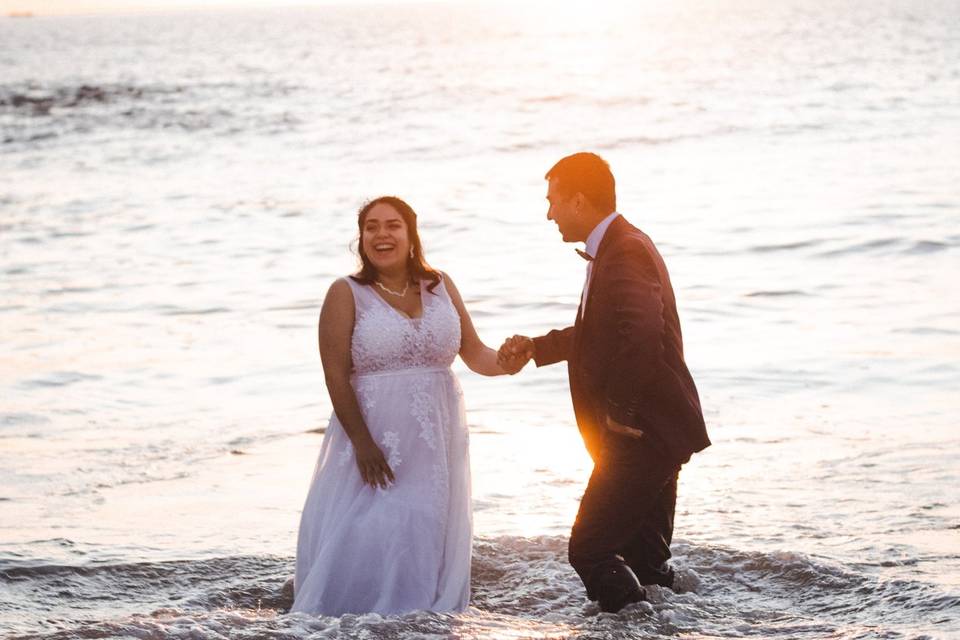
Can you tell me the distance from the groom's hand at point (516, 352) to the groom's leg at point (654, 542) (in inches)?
34.0

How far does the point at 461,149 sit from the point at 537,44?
187 feet

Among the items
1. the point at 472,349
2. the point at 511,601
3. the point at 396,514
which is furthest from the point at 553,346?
the point at 511,601

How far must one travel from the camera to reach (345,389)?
5.96 m

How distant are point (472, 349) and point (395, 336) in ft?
1.81

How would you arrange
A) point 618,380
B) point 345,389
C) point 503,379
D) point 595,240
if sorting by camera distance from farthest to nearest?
point 503,379
point 345,389
point 595,240
point 618,380

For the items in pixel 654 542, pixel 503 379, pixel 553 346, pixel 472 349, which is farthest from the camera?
pixel 503 379

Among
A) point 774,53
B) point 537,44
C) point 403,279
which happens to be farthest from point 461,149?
point 537,44

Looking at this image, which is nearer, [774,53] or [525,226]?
[525,226]

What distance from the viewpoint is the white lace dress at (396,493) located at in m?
5.98

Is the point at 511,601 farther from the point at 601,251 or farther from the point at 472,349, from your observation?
the point at 601,251

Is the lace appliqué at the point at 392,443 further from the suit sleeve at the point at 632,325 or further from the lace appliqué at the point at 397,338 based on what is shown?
the suit sleeve at the point at 632,325

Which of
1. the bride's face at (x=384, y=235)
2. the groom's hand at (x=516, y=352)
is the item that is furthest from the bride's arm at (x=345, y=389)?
the groom's hand at (x=516, y=352)

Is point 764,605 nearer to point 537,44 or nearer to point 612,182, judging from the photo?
point 612,182

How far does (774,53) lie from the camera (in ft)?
215
